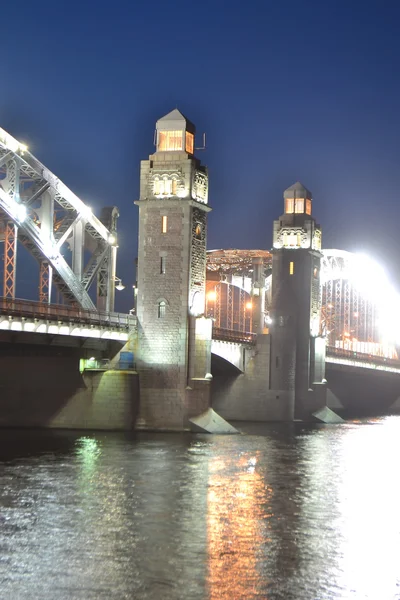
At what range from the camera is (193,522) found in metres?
38.6

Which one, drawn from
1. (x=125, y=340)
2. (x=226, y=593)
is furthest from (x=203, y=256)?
(x=226, y=593)

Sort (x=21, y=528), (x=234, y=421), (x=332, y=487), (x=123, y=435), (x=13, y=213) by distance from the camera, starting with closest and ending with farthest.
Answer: (x=21, y=528)
(x=332, y=487)
(x=123, y=435)
(x=13, y=213)
(x=234, y=421)

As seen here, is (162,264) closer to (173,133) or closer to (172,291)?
(172,291)

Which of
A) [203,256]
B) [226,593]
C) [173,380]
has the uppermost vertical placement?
[203,256]

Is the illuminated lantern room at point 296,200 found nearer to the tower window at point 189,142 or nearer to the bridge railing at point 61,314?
the tower window at point 189,142

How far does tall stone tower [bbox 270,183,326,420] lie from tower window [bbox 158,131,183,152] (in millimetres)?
27446

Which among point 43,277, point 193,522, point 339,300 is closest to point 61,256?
point 43,277

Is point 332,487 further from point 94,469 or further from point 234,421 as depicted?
point 234,421

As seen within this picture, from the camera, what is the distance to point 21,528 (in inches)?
1425

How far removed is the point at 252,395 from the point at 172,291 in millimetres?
25799

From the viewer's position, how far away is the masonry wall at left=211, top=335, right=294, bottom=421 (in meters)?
97.7

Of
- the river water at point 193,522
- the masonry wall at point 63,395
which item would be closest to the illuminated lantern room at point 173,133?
the masonry wall at point 63,395

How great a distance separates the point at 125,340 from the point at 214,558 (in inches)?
1721

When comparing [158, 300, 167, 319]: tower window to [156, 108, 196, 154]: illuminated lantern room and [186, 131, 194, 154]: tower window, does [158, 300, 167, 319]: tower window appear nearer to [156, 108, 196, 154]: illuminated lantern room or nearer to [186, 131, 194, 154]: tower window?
[156, 108, 196, 154]: illuminated lantern room
